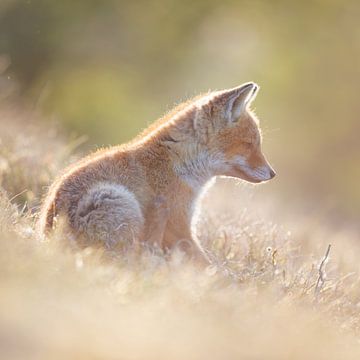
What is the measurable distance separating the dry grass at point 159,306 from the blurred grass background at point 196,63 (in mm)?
12221

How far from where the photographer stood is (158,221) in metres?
8.29

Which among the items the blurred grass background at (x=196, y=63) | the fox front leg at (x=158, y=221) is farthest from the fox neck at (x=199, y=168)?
the blurred grass background at (x=196, y=63)

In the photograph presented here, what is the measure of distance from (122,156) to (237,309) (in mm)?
2184

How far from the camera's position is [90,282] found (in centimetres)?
638

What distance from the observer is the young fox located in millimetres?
7809

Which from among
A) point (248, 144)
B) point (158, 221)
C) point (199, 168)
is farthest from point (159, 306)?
point (248, 144)

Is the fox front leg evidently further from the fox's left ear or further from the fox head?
the fox's left ear

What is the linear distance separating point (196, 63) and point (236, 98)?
604 inches

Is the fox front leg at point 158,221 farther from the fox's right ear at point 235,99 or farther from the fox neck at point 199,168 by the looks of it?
the fox's right ear at point 235,99

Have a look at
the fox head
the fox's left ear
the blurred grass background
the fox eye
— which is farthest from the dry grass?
the blurred grass background

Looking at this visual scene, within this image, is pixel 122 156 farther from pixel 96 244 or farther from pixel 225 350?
pixel 225 350

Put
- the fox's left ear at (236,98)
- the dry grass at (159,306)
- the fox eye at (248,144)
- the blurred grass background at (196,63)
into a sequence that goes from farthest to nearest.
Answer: the blurred grass background at (196,63)
the fox eye at (248,144)
the fox's left ear at (236,98)
the dry grass at (159,306)

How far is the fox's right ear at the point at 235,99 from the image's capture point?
8906 millimetres

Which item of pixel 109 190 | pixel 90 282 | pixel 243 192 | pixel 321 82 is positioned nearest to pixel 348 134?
pixel 321 82
